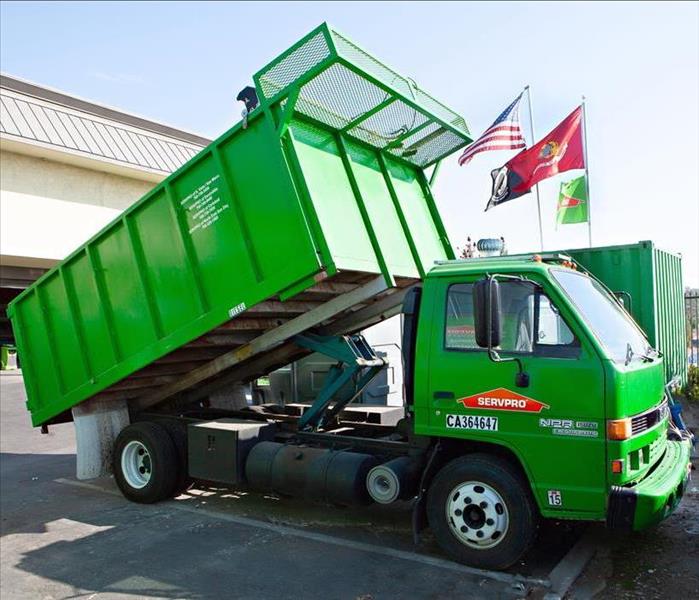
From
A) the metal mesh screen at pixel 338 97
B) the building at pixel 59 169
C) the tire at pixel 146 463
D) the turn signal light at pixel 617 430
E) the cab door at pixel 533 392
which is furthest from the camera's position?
the building at pixel 59 169

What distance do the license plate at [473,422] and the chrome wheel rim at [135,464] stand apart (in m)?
3.93

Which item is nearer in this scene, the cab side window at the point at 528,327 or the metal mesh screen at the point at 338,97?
the cab side window at the point at 528,327

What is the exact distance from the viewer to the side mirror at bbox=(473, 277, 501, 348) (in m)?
4.56

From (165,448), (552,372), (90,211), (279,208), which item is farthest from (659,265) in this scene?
(90,211)

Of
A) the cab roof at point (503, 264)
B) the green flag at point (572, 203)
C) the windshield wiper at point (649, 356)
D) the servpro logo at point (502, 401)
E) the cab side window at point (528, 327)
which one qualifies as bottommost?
the servpro logo at point (502, 401)

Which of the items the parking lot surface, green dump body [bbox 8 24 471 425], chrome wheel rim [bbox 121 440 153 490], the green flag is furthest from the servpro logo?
the green flag

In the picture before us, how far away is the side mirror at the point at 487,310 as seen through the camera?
4.56 metres

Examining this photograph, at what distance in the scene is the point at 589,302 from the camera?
16.5 ft

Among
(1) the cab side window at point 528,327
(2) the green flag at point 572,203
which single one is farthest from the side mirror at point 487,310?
(2) the green flag at point 572,203

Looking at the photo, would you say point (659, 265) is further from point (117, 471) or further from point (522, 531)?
point (117, 471)

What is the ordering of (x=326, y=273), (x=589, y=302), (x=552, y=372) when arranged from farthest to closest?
(x=326, y=273) < (x=589, y=302) < (x=552, y=372)

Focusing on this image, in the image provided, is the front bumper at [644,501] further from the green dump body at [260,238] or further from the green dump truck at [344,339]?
the green dump body at [260,238]

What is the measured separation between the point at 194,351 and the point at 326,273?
2.37 metres

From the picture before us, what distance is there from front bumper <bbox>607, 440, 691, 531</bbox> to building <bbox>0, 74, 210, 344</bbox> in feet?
34.3
